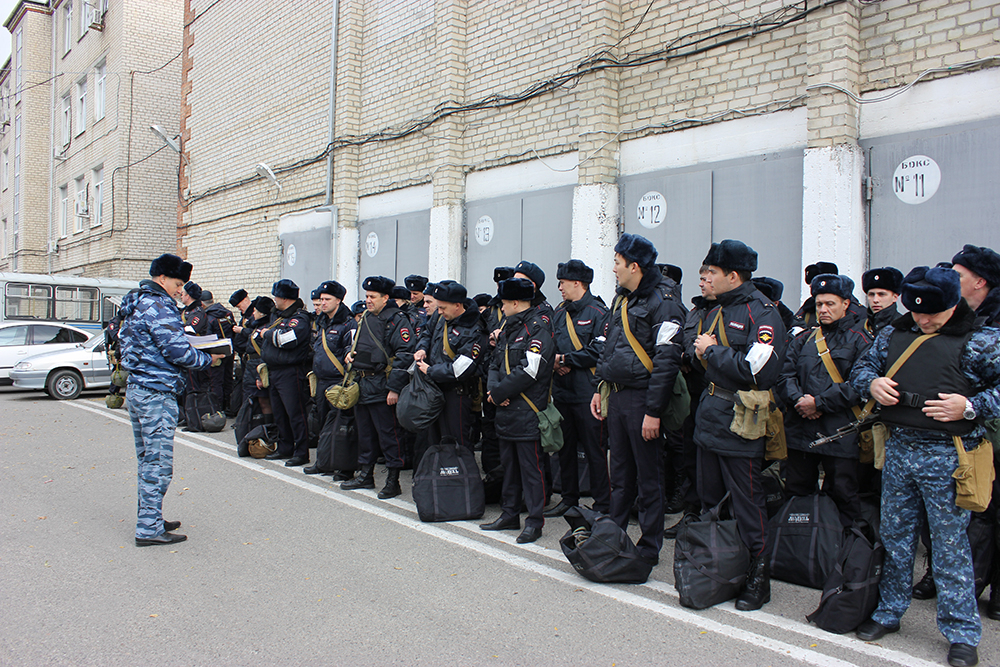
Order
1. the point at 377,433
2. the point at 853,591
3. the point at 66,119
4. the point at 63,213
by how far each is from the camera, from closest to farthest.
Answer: the point at 853,591
the point at 377,433
the point at 66,119
the point at 63,213

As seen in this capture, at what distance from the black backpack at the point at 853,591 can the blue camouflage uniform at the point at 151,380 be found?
4.34 metres

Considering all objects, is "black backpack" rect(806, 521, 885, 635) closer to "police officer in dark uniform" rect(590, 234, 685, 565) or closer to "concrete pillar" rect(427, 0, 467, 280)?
"police officer in dark uniform" rect(590, 234, 685, 565)

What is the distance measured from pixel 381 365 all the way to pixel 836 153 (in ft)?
16.3

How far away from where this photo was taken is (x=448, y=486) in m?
5.70

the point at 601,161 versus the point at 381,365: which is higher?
the point at 601,161

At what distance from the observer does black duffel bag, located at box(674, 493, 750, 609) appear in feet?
12.8

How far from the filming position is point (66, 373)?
→ 14023 millimetres

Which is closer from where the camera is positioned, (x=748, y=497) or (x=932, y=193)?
(x=748, y=497)

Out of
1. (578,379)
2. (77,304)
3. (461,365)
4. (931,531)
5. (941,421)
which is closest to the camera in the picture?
(941,421)

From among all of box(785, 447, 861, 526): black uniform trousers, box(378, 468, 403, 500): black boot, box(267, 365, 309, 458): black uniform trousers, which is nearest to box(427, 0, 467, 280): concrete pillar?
box(267, 365, 309, 458): black uniform trousers

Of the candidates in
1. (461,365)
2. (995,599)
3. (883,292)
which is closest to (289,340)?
(461,365)

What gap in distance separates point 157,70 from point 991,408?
26.2 meters

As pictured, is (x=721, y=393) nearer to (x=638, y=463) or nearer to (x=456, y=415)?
(x=638, y=463)

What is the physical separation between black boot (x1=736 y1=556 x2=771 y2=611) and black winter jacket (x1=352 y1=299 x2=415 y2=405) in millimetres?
3480
